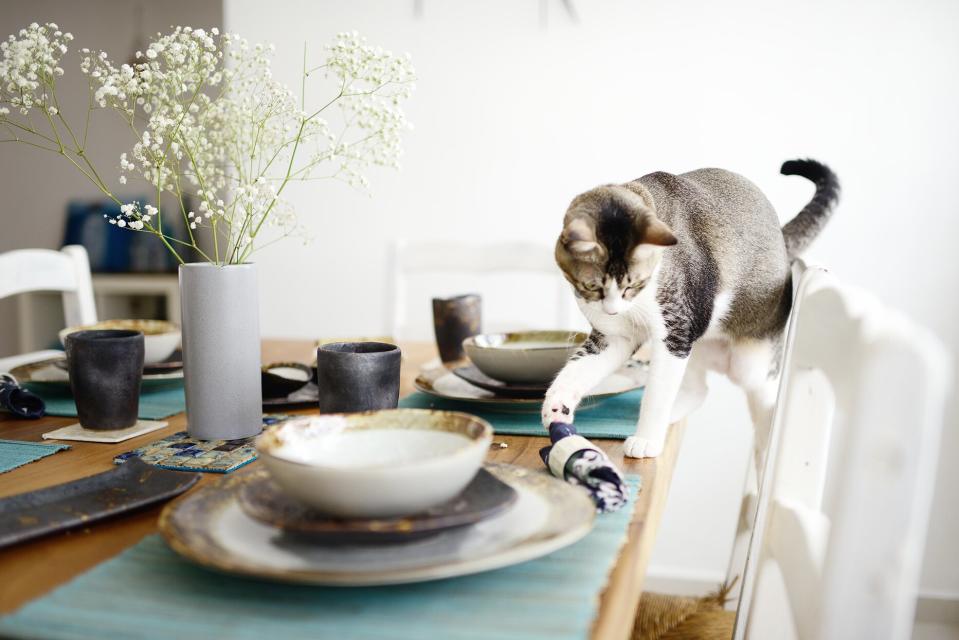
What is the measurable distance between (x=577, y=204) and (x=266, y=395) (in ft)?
1.48

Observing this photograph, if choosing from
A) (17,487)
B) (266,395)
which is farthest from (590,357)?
(17,487)

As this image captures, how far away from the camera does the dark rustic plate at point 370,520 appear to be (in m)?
0.47

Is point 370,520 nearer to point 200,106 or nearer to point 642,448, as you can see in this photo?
point 642,448

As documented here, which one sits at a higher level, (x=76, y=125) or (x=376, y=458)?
(x=76, y=125)

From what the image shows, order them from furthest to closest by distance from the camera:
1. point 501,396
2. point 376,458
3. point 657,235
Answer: point 501,396 → point 657,235 → point 376,458

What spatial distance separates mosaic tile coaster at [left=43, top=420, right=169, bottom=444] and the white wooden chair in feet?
1.89

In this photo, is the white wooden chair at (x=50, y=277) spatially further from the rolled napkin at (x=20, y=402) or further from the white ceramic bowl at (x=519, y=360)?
the white ceramic bowl at (x=519, y=360)

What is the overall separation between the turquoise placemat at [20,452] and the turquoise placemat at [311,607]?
302mm

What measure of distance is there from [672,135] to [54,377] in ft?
5.31

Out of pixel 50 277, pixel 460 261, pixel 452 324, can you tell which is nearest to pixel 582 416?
pixel 452 324

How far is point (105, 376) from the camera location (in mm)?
830

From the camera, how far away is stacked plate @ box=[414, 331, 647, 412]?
3.07ft

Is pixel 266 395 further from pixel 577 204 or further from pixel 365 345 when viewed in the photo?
pixel 577 204

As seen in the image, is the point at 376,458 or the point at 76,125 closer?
the point at 376,458
